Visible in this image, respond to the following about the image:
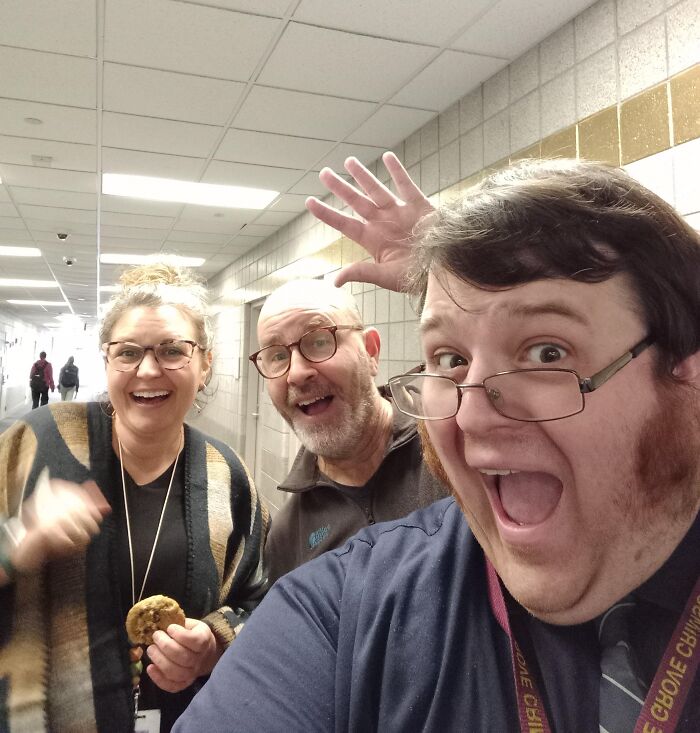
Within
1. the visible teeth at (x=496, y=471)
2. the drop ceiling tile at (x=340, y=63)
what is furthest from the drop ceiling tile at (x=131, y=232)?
the visible teeth at (x=496, y=471)

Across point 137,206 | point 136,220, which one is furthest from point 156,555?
point 136,220

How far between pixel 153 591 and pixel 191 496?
0.26 m

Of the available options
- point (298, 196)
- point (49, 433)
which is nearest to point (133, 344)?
point (49, 433)

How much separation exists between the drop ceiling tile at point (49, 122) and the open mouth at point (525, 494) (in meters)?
3.30

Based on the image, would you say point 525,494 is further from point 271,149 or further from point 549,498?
point 271,149

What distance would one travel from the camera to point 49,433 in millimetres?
1422

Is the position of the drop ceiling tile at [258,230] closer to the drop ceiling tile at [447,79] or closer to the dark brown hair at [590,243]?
the drop ceiling tile at [447,79]

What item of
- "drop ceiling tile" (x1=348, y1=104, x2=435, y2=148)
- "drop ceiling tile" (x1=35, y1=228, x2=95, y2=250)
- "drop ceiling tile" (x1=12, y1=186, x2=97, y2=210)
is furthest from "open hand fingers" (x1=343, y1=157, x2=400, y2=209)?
"drop ceiling tile" (x1=35, y1=228, x2=95, y2=250)

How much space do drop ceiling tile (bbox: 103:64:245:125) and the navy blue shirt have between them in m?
2.69

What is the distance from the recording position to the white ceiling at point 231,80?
214cm

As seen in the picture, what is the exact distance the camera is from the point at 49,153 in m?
3.64

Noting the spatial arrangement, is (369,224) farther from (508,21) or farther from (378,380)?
(378,380)

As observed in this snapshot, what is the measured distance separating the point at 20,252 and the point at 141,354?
6624mm

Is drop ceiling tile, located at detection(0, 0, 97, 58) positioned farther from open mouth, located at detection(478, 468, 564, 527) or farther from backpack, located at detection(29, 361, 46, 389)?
backpack, located at detection(29, 361, 46, 389)
